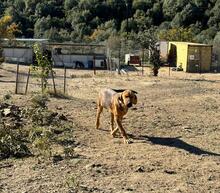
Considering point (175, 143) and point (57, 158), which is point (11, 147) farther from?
point (175, 143)

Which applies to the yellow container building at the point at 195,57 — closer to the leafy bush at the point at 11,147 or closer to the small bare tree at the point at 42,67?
the small bare tree at the point at 42,67

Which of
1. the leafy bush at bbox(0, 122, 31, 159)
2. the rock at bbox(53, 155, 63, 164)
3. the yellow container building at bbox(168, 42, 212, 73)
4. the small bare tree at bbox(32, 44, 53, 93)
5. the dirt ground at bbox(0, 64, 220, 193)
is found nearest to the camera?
the dirt ground at bbox(0, 64, 220, 193)

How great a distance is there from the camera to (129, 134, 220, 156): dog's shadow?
33.3ft

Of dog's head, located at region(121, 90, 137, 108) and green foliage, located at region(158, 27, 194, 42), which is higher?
green foliage, located at region(158, 27, 194, 42)

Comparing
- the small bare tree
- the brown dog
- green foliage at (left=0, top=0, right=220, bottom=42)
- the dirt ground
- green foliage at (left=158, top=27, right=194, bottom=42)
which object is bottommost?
the dirt ground

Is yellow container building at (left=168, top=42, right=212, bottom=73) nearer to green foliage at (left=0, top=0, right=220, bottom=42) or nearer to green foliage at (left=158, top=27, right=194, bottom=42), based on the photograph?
green foliage at (left=158, top=27, right=194, bottom=42)

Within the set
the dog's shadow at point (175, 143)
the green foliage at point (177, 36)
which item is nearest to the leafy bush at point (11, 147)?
the dog's shadow at point (175, 143)

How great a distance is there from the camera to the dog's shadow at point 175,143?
10.2 meters

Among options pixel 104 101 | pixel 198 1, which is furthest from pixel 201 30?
pixel 104 101

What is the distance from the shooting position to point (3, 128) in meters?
10.7

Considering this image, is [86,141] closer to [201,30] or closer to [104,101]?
[104,101]

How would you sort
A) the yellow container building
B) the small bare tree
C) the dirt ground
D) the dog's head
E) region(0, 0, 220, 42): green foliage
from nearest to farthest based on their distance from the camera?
1. the dirt ground
2. the dog's head
3. the small bare tree
4. the yellow container building
5. region(0, 0, 220, 42): green foliage

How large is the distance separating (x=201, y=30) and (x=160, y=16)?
10.6 m

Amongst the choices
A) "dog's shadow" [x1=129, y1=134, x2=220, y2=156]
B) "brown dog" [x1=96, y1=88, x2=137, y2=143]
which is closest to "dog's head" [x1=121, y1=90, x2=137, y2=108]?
"brown dog" [x1=96, y1=88, x2=137, y2=143]
